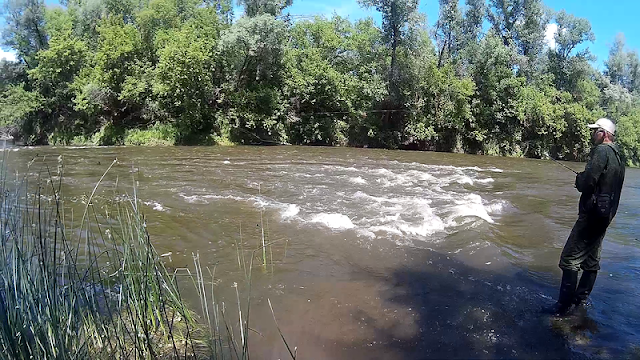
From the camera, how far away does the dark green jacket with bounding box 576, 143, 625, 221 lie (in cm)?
467

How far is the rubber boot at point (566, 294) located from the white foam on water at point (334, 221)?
4.02 meters

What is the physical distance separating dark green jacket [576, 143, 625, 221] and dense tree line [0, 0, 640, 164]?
2422 cm

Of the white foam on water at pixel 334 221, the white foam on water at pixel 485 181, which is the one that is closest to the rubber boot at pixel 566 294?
the white foam on water at pixel 334 221

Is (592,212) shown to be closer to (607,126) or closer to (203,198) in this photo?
(607,126)

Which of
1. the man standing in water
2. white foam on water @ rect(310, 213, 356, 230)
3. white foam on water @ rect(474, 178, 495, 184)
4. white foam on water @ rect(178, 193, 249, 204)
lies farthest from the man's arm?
white foam on water @ rect(474, 178, 495, 184)

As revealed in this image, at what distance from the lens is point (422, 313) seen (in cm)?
493

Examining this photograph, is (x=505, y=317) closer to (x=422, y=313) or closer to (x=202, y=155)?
(x=422, y=313)

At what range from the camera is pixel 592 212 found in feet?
15.5

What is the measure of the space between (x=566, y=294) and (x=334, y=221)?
4.54m

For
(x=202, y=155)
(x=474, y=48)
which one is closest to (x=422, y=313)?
(x=202, y=155)

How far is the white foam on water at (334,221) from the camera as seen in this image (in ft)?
27.2

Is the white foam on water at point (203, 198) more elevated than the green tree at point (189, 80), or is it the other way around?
the green tree at point (189, 80)

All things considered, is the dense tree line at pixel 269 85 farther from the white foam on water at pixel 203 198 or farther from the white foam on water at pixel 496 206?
the white foam on water at pixel 496 206

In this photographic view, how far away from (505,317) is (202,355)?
3496 millimetres
